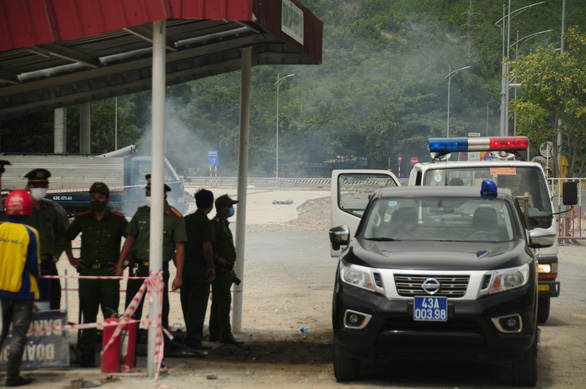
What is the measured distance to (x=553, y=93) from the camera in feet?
108

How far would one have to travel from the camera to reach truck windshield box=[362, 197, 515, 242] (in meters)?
8.41

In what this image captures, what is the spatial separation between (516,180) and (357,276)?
503 centimetres

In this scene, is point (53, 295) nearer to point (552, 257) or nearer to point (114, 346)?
point (114, 346)

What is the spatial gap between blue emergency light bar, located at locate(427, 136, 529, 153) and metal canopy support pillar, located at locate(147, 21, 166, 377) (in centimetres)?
607

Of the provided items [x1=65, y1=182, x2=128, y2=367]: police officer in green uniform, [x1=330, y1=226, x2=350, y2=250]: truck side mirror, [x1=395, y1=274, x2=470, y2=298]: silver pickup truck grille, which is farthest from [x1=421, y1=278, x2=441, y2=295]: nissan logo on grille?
[x1=65, y1=182, x2=128, y2=367]: police officer in green uniform

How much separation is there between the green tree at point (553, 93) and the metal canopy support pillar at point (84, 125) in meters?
16.7

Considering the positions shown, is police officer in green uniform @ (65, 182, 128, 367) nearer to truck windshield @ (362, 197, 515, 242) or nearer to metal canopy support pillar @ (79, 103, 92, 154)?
truck windshield @ (362, 197, 515, 242)

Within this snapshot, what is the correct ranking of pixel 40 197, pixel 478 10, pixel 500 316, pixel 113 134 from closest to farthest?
pixel 500 316
pixel 40 197
pixel 113 134
pixel 478 10

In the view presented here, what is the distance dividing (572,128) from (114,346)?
95.0 ft

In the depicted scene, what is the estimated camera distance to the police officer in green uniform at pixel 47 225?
8.54m

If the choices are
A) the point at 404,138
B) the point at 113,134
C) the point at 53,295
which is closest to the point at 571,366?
the point at 53,295

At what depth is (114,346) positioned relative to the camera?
26.3ft

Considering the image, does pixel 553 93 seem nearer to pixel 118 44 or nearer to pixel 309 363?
pixel 118 44

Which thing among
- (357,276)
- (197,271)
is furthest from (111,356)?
(357,276)
